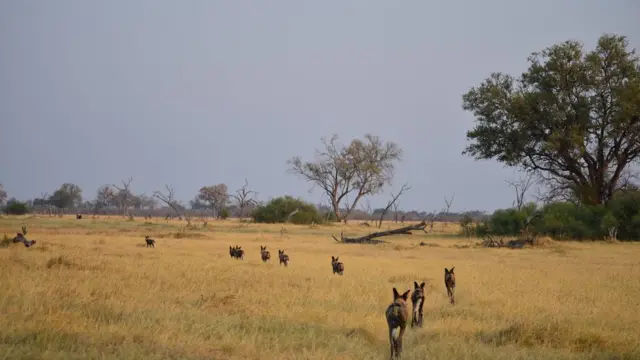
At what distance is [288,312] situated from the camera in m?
9.92

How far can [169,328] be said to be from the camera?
7848 millimetres

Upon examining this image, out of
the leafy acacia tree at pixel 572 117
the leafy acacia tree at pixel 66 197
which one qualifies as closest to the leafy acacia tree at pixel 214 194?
the leafy acacia tree at pixel 66 197

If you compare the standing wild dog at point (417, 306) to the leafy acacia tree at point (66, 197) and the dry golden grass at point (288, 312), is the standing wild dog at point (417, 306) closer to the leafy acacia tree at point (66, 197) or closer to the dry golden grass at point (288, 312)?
the dry golden grass at point (288, 312)

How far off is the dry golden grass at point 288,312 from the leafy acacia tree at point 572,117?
24076mm

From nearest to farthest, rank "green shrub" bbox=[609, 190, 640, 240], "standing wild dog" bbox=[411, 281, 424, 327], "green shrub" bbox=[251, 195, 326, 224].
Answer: "standing wild dog" bbox=[411, 281, 424, 327] → "green shrub" bbox=[609, 190, 640, 240] → "green shrub" bbox=[251, 195, 326, 224]

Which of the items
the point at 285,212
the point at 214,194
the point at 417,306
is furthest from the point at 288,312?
the point at 214,194

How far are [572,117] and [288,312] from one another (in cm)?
3642

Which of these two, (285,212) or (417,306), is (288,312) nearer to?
(417,306)

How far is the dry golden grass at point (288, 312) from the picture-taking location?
7.17 metres

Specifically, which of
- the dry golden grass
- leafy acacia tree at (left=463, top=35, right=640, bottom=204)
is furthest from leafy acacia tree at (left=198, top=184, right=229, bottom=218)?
the dry golden grass

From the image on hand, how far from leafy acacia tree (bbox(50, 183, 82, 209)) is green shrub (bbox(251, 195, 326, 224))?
183 feet

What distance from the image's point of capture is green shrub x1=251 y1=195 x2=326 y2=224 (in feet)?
227

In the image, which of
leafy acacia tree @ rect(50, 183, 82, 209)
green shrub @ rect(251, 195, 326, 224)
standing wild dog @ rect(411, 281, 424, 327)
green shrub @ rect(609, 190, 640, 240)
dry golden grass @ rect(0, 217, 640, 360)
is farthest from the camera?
leafy acacia tree @ rect(50, 183, 82, 209)

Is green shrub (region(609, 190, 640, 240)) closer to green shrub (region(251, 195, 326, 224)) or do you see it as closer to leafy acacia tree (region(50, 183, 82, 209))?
green shrub (region(251, 195, 326, 224))
